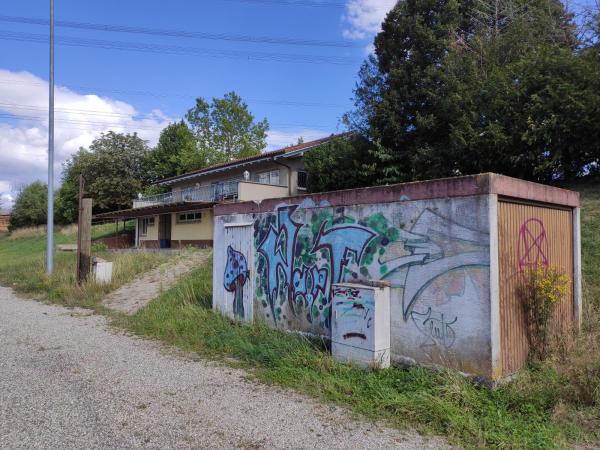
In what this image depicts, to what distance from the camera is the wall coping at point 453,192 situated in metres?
5.16

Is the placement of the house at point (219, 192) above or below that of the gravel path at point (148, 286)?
above

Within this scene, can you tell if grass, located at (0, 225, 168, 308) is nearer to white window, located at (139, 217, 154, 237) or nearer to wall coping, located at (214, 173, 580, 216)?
wall coping, located at (214, 173, 580, 216)

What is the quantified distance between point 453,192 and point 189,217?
79.1 feet

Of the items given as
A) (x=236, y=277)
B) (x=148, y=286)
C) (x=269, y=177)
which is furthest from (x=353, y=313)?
(x=269, y=177)

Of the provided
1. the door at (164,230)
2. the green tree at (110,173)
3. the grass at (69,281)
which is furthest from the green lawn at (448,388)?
the green tree at (110,173)

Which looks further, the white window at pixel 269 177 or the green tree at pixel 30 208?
the green tree at pixel 30 208

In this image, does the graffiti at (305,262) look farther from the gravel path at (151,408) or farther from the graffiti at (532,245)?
the graffiti at (532,245)

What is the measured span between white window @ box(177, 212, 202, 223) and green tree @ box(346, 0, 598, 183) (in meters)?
10.9

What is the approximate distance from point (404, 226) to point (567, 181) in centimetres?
1250

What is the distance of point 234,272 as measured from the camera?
8680 millimetres

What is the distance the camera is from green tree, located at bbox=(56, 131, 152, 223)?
1687 inches

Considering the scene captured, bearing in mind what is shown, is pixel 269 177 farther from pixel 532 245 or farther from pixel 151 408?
pixel 151 408

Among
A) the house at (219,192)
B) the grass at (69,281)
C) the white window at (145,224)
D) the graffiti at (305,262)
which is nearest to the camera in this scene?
the graffiti at (305,262)

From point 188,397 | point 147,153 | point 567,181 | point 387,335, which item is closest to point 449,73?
point 567,181
